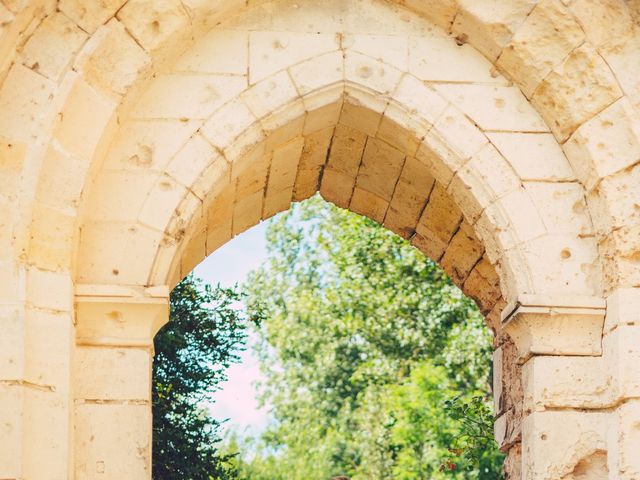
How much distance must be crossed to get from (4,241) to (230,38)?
5.41ft

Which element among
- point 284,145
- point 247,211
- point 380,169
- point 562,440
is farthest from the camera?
point 247,211

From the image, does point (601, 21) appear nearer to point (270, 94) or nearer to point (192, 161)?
point (270, 94)

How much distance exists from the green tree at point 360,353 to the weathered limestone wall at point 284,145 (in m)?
8.30

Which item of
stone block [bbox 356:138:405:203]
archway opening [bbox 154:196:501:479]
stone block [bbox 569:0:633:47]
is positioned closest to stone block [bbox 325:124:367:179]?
stone block [bbox 356:138:405:203]

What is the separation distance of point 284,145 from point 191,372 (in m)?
3.55

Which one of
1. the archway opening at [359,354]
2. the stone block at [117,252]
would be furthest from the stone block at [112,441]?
the archway opening at [359,354]

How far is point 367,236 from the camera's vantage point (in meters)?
18.7

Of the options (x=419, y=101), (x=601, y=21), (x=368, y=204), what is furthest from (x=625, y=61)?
(x=368, y=204)

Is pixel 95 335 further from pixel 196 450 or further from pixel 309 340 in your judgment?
pixel 309 340

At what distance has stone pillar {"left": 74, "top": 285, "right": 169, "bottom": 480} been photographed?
6.12 meters

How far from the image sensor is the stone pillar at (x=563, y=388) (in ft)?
21.2

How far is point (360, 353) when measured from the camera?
67.9 ft

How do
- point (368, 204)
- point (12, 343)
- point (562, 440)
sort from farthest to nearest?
1. point (368, 204)
2. point (562, 440)
3. point (12, 343)

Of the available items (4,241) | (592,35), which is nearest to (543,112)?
(592,35)
